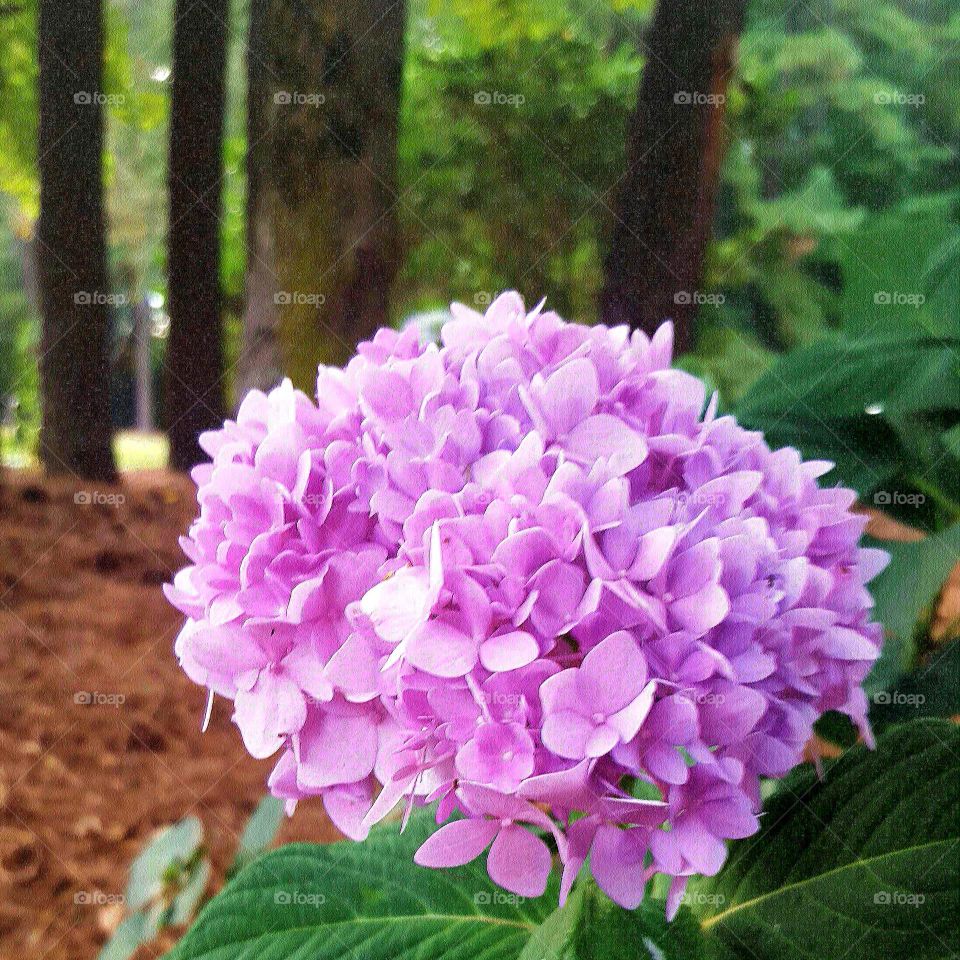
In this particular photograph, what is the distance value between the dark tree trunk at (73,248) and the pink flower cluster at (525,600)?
13.0 inches

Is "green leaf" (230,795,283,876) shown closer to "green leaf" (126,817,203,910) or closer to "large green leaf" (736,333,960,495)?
"green leaf" (126,817,203,910)

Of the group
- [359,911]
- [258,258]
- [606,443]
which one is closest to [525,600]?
[606,443]

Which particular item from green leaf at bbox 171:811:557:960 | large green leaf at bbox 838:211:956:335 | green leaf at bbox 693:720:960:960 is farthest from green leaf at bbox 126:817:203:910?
large green leaf at bbox 838:211:956:335

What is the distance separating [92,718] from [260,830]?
0.19 m

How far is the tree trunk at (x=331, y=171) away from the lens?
0.89 metres

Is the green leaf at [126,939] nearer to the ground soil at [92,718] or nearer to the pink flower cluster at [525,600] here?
the ground soil at [92,718]

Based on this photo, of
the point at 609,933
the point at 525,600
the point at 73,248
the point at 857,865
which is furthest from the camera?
the point at 73,248

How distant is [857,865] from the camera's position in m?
0.73

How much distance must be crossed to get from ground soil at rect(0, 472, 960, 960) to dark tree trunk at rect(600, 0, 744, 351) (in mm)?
310

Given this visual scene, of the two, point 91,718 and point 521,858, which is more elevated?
point 521,858

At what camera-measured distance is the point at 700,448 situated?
60 centimetres

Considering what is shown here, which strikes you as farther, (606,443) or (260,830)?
(260,830)

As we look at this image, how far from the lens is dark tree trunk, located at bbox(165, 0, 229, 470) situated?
883mm

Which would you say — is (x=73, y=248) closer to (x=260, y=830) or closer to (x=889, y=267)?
(x=260, y=830)
